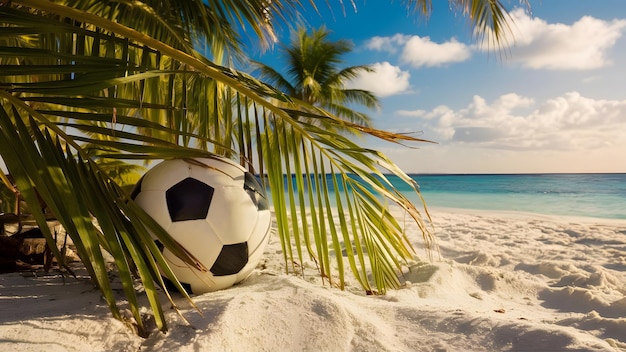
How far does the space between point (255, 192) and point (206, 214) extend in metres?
0.28

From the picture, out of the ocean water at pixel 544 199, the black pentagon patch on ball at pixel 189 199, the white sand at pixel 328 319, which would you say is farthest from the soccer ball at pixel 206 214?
the ocean water at pixel 544 199

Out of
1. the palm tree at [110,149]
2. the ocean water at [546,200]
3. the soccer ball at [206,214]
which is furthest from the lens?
the ocean water at [546,200]

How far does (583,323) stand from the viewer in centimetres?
157

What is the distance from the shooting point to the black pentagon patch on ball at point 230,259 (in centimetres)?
171

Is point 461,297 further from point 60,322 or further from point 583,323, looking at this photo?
point 60,322

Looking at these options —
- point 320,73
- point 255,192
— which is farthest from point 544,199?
point 255,192

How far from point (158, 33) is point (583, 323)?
10.8 feet

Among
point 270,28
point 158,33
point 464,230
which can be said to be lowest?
point 464,230

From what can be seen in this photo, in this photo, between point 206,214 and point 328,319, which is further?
point 206,214

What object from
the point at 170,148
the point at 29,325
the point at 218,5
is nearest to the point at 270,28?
the point at 218,5

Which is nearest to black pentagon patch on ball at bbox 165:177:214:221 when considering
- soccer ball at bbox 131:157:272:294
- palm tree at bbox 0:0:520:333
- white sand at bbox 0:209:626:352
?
soccer ball at bbox 131:157:272:294

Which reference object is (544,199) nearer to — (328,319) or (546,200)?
(546,200)

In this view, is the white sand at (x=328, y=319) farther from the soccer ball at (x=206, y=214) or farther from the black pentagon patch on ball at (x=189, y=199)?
the black pentagon patch on ball at (x=189, y=199)

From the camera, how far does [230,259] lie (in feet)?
5.69
